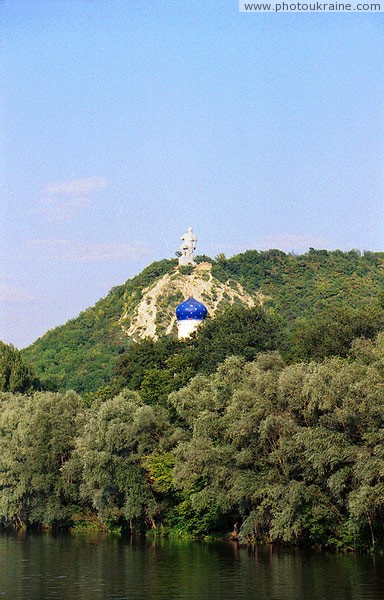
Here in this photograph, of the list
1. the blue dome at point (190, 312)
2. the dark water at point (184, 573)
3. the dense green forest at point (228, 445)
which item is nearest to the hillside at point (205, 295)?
the blue dome at point (190, 312)

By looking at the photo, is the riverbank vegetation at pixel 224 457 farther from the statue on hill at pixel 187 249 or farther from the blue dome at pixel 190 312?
the statue on hill at pixel 187 249

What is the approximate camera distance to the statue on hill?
121 m

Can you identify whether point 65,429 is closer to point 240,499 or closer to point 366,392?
point 240,499

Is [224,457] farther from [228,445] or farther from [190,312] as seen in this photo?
[190,312]

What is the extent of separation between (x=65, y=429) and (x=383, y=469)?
74.1ft

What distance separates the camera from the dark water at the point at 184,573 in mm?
31984

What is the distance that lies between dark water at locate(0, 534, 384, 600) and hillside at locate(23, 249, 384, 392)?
231ft

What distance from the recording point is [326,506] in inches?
1575

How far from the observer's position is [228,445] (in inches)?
1750

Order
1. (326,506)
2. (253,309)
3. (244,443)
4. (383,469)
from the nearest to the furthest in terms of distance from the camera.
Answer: (383,469)
(326,506)
(244,443)
(253,309)

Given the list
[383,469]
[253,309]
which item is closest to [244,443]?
[383,469]

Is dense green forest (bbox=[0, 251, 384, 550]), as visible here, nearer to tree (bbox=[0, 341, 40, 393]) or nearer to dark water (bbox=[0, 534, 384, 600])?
dark water (bbox=[0, 534, 384, 600])

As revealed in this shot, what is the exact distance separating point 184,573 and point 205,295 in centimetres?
9541

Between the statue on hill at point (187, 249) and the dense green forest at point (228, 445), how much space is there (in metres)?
45.2
